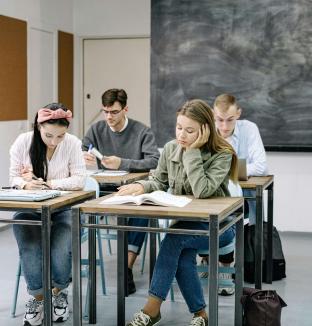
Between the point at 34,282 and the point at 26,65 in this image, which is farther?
the point at 26,65

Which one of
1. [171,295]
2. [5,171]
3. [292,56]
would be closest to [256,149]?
[171,295]

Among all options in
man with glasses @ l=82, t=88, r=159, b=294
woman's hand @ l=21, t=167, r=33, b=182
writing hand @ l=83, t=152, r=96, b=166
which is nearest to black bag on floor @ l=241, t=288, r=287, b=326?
woman's hand @ l=21, t=167, r=33, b=182

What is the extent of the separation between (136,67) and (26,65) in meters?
1.31

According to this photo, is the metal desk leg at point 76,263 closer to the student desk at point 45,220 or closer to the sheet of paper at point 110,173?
the student desk at point 45,220

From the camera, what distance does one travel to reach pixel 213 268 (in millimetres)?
2818

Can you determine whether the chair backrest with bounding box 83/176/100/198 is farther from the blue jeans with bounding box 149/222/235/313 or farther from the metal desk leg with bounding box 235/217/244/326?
the metal desk leg with bounding box 235/217/244/326

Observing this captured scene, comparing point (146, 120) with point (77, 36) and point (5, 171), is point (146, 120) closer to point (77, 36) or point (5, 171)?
point (77, 36)

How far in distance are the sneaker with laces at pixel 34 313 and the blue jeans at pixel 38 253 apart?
66mm

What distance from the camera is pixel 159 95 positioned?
6.14m

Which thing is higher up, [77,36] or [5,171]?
[77,36]

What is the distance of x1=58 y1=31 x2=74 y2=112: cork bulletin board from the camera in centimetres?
700

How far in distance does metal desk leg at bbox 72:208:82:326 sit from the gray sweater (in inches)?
66.6

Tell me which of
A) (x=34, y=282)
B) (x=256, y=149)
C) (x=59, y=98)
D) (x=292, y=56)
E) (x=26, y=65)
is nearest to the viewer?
(x=34, y=282)

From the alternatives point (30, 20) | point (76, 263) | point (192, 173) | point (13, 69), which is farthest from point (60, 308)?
point (30, 20)
